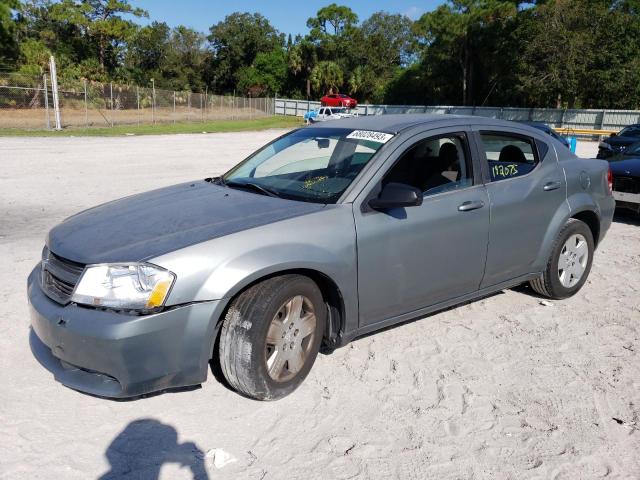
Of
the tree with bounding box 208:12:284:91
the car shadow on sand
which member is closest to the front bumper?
the car shadow on sand

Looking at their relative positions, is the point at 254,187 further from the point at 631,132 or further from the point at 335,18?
the point at 335,18

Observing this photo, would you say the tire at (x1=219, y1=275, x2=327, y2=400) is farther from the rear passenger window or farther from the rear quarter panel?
the rear quarter panel

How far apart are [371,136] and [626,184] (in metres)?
6.33

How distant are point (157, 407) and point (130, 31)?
62680mm

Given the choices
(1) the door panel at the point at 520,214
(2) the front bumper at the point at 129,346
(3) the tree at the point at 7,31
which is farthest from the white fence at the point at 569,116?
(2) the front bumper at the point at 129,346

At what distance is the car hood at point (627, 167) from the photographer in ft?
28.2

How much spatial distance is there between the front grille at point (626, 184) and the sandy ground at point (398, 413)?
4288mm

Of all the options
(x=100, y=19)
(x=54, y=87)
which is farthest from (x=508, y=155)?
(x=100, y=19)

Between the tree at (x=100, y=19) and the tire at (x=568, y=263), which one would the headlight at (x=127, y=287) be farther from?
the tree at (x=100, y=19)

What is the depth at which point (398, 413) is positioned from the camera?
132 inches

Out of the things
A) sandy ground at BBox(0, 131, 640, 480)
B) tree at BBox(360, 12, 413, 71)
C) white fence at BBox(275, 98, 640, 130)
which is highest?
tree at BBox(360, 12, 413, 71)

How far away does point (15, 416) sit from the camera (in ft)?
10.4

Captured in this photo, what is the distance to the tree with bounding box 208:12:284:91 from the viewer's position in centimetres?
7781

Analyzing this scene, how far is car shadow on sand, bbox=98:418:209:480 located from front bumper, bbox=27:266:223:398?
26cm
